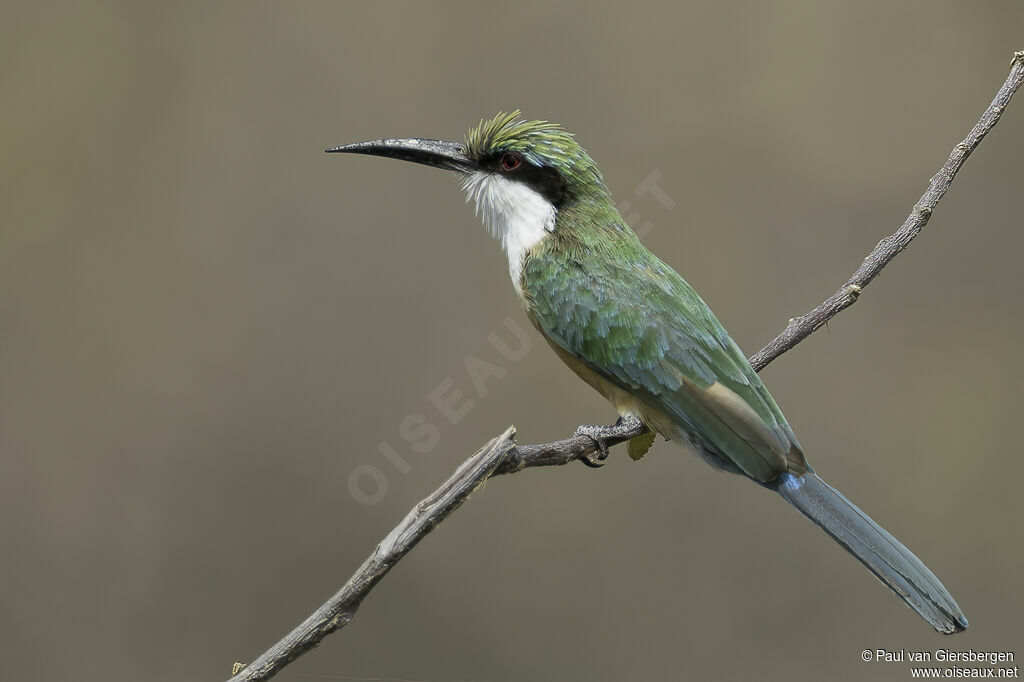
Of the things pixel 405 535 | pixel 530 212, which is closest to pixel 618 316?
pixel 530 212

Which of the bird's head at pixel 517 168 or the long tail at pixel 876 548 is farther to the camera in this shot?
the bird's head at pixel 517 168

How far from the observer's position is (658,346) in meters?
2.00

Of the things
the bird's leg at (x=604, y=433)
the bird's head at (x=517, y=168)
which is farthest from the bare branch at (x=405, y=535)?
the bird's head at (x=517, y=168)

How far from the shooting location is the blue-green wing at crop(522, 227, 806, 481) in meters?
1.92

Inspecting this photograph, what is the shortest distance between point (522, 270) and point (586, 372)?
11.3 inches

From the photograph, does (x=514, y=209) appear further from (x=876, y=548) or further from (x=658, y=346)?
(x=876, y=548)

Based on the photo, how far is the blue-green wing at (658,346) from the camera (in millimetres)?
1915

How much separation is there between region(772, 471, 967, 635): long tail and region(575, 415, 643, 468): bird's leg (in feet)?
1.13

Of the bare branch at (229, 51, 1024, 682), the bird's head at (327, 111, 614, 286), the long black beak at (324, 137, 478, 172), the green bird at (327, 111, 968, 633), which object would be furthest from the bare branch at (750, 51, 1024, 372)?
the long black beak at (324, 137, 478, 172)

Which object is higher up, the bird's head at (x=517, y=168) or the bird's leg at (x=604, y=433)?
the bird's head at (x=517, y=168)

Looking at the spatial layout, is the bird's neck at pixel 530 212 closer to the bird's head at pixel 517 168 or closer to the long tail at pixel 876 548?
the bird's head at pixel 517 168

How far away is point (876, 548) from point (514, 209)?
1.07 meters

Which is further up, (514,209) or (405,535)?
(514,209)

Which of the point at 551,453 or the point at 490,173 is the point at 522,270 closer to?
the point at 490,173
